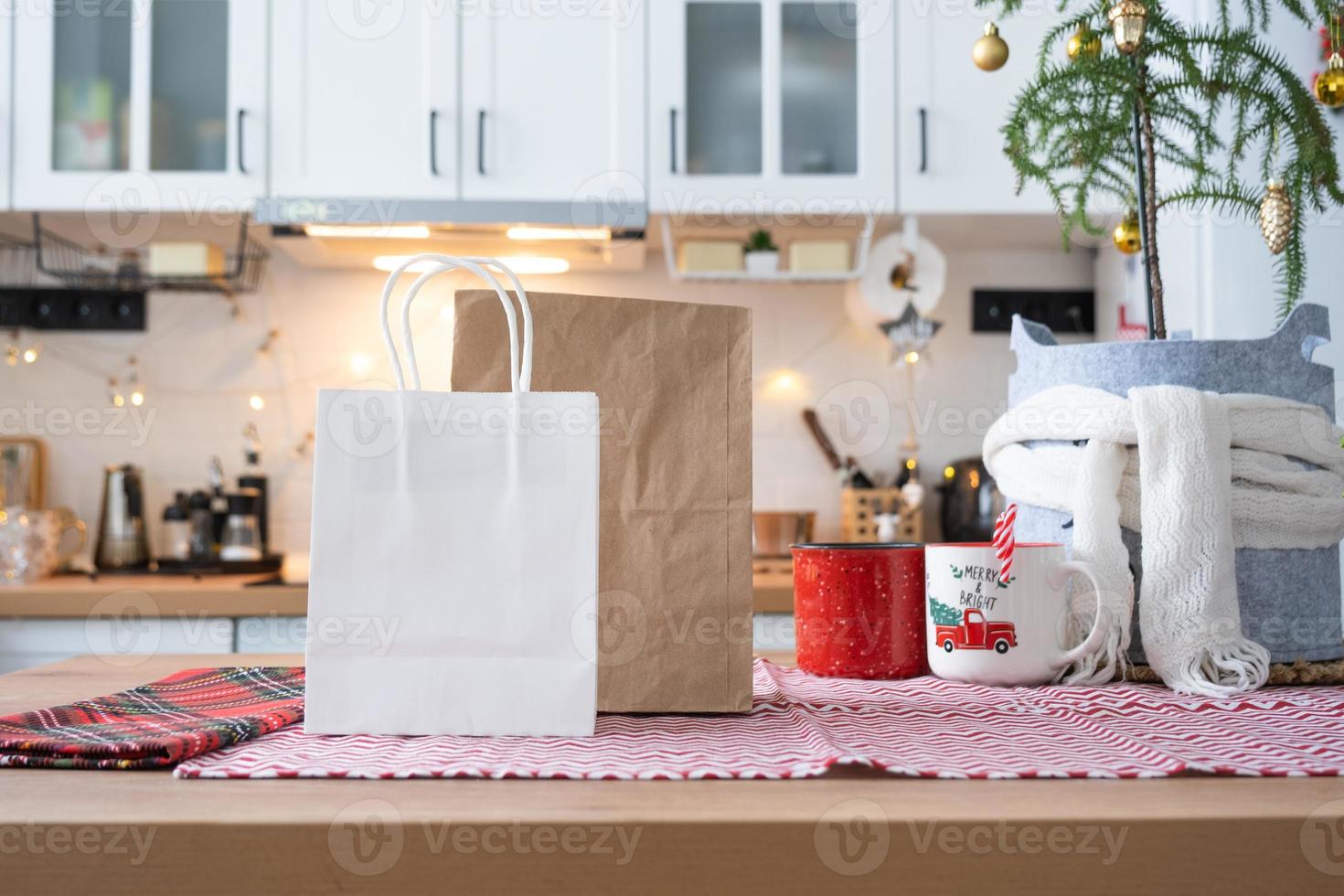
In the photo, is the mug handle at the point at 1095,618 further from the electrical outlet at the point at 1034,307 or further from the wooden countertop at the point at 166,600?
the electrical outlet at the point at 1034,307

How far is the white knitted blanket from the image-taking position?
667 mm

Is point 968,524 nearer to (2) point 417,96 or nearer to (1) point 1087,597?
(2) point 417,96

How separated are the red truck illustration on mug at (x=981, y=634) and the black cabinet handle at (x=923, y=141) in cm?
153

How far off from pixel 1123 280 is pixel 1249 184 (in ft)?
2.69

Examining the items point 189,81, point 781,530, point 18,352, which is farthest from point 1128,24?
point 18,352

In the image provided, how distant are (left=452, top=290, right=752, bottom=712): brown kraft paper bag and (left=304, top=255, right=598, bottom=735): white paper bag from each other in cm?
7

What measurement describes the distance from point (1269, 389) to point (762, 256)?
1.49 metres

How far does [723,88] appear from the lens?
2084 mm

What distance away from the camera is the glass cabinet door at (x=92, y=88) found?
2.04 meters

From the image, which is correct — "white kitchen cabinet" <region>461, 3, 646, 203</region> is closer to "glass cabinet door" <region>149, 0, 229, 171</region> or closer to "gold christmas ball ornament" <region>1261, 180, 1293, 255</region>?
"glass cabinet door" <region>149, 0, 229, 171</region>

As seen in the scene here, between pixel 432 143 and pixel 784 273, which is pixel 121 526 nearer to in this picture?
pixel 432 143

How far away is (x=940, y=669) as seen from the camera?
705 mm

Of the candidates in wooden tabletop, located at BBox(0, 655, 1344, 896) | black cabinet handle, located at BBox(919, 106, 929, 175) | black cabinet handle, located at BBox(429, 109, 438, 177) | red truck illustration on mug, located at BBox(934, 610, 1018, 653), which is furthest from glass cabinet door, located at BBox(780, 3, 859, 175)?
wooden tabletop, located at BBox(0, 655, 1344, 896)

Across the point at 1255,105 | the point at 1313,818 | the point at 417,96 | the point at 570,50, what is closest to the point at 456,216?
the point at 417,96
